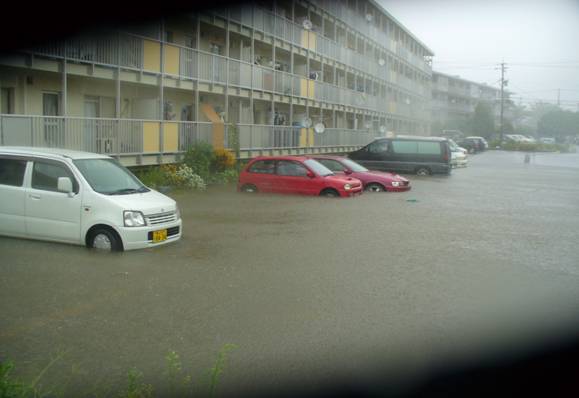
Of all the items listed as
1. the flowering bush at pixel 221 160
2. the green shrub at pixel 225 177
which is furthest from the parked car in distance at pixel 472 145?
the flowering bush at pixel 221 160

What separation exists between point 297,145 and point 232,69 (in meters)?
7.40

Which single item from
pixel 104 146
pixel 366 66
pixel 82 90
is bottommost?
pixel 104 146

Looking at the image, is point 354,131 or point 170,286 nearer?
point 170,286

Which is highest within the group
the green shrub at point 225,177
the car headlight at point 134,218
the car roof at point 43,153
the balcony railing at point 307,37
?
the balcony railing at point 307,37

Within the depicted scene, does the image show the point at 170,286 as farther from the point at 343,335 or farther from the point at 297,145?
the point at 297,145

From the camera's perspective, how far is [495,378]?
18.2ft

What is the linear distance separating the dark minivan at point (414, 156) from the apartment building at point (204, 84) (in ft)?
14.0

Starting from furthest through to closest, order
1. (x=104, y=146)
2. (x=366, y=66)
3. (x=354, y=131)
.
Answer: (x=366, y=66) < (x=354, y=131) < (x=104, y=146)

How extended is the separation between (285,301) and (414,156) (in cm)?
2538

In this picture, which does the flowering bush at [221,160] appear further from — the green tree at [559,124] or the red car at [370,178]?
the green tree at [559,124]

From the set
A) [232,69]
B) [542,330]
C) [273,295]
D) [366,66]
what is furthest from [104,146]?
[366,66]

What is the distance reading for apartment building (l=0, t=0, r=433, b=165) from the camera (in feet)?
56.6

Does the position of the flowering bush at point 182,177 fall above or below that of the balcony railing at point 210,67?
below

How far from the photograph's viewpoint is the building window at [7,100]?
17.1 m
